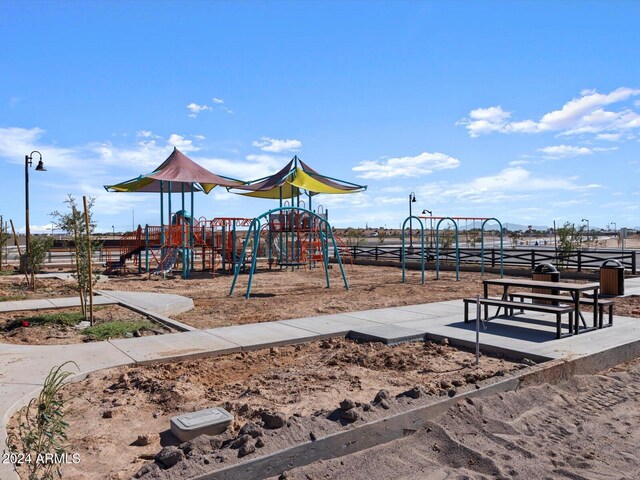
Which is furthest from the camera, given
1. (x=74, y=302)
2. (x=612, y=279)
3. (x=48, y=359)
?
(x=612, y=279)

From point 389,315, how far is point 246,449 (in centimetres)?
660

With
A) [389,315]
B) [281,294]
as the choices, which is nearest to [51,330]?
[389,315]

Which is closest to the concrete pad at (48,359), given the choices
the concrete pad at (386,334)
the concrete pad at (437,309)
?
the concrete pad at (386,334)

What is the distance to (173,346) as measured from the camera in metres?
7.30

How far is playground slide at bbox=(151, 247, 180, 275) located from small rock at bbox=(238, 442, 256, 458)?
18.4 metres

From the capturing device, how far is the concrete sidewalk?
6273mm

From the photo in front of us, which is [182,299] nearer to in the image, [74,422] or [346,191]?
[74,422]

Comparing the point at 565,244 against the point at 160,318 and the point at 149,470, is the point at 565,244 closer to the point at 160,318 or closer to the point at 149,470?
the point at 160,318

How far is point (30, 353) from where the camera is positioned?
22.9 feet

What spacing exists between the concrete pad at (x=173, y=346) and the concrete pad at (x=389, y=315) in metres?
3.00

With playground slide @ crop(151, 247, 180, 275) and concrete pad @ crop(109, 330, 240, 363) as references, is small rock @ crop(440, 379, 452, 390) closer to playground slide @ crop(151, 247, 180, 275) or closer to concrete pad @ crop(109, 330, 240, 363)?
concrete pad @ crop(109, 330, 240, 363)

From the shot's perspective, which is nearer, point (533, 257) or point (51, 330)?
point (51, 330)

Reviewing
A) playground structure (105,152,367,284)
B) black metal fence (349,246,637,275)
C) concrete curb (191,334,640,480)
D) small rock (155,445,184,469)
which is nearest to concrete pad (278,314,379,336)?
concrete curb (191,334,640,480)

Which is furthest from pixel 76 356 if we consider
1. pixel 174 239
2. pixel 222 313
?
pixel 174 239
